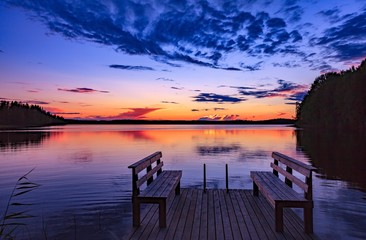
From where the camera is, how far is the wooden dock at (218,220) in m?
6.83

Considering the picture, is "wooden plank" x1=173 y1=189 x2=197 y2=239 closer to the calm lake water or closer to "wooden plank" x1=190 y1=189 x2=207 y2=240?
"wooden plank" x1=190 y1=189 x2=207 y2=240

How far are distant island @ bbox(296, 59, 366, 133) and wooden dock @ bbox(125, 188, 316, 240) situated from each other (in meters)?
72.3

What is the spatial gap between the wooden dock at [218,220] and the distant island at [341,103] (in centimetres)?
7227

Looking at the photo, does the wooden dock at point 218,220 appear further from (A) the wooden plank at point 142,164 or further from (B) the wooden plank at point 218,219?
(A) the wooden plank at point 142,164

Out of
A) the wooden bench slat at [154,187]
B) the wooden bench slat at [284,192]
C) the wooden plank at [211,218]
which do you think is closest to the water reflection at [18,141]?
the wooden bench slat at [154,187]

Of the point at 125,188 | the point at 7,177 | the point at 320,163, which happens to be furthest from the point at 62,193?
the point at 320,163

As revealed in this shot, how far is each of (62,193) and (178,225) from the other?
328 inches

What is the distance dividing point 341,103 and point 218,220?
3452 inches

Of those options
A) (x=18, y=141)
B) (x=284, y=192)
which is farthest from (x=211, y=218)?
(x=18, y=141)

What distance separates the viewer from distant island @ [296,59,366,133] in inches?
2840

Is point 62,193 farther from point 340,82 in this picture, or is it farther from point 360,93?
point 340,82

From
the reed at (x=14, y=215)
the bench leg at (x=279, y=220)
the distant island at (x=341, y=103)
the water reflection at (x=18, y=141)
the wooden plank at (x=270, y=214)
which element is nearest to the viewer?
the reed at (x=14, y=215)

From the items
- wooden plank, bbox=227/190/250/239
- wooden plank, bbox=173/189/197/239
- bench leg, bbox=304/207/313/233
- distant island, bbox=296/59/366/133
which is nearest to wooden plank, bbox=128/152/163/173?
wooden plank, bbox=173/189/197/239

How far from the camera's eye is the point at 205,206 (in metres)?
9.14
